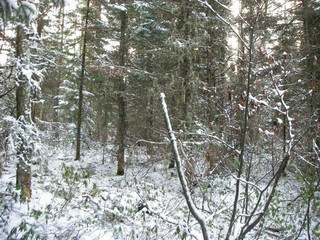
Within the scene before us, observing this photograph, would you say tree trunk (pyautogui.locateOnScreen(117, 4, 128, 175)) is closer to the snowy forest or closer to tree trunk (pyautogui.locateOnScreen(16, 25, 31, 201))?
the snowy forest

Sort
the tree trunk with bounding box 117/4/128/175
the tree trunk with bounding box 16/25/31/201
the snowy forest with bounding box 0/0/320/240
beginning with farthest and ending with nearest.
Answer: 1. the tree trunk with bounding box 117/4/128/175
2. the tree trunk with bounding box 16/25/31/201
3. the snowy forest with bounding box 0/0/320/240

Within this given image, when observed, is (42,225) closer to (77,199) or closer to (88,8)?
(77,199)

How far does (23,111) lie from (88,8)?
949cm

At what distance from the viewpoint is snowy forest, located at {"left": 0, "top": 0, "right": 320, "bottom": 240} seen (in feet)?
12.0

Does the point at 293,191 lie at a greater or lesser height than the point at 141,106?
lesser

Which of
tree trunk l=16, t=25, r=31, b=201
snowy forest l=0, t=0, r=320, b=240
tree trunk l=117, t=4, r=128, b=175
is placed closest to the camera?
snowy forest l=0, t=0, r=320, b=240

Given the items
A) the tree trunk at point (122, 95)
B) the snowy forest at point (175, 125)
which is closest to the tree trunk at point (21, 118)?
the snowy forest at point (175, 125)

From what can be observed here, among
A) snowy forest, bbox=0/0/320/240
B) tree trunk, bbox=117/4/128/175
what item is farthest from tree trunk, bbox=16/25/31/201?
tree trunk, bbox=117/4/128/175

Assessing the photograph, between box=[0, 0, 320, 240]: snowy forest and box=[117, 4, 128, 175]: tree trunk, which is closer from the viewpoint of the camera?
box=[0, 0, 320, 240]: snowy forest

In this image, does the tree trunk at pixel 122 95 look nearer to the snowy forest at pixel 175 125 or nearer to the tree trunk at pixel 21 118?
the snowy forest at pixel 175 125

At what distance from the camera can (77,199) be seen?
8188 mm

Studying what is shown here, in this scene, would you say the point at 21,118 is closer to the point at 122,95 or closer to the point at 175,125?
the point at 122,95

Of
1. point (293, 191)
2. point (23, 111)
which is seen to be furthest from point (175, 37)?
point (293, 191)

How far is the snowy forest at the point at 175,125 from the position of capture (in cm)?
365
